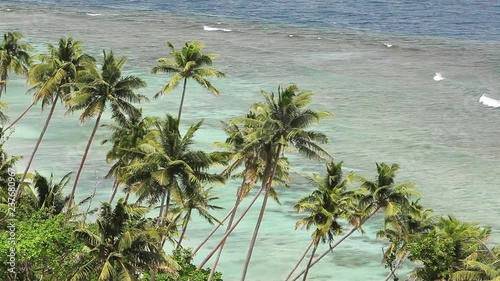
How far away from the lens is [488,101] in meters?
108

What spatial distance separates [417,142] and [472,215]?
17573 millimetres

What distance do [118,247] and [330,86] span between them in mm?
72957

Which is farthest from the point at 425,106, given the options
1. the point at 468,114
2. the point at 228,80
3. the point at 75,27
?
the point at 75,27

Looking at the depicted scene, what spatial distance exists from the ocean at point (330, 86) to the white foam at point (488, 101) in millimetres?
1035

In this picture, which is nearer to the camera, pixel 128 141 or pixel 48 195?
pixel 48 195

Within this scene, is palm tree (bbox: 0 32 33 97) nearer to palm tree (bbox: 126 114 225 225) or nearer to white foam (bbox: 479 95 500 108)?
palm tree (bbox: 126 114 225 225)

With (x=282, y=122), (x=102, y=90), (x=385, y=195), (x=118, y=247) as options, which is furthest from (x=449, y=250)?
(x=102, y=90)

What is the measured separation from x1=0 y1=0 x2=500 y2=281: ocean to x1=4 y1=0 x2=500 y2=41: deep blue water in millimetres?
345

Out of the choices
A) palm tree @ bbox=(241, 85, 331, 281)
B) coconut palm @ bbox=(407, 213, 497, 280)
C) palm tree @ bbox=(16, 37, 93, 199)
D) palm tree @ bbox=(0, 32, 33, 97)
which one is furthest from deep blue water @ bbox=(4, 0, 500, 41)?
palm tree @ bbox=(241, 85, 331, 281)

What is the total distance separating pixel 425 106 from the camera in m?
105

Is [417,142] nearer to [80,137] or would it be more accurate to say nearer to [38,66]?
[80,137]

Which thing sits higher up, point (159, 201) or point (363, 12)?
point (363, 12)

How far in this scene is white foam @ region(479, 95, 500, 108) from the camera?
107062mm

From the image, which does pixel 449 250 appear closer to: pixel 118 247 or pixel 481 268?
pixel 481 268
